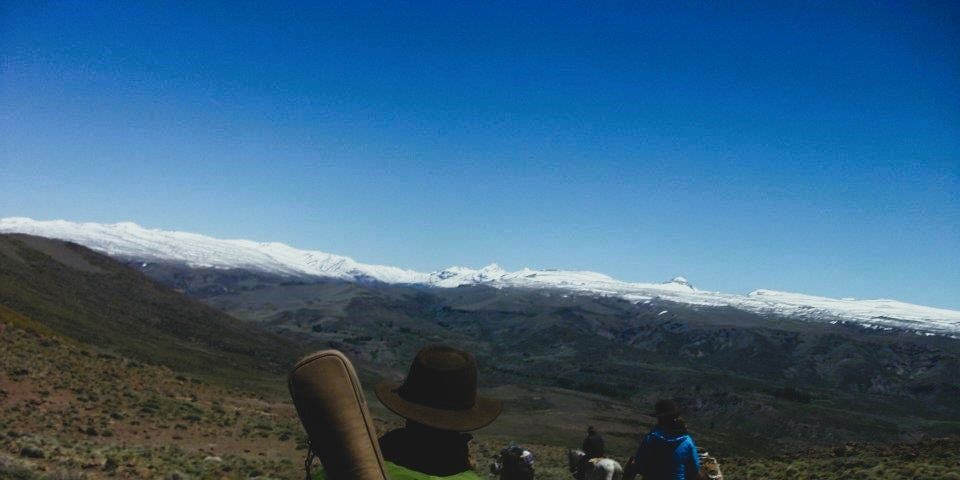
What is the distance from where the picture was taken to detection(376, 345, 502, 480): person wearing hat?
122 inches

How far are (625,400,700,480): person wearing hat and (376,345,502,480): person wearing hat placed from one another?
12.5 feet

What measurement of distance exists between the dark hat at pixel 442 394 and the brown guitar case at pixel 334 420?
0.94 meters

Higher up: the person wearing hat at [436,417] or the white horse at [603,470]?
the person wearing hat at [436,417]

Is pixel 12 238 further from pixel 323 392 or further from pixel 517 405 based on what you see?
pixel 323 392

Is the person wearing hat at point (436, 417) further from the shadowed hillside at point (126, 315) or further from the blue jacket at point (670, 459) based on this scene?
the shadowed hillside at point (126, 315)

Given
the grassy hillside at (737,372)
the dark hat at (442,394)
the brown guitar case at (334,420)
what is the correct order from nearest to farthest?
the brown guitar case at (334,420), the dark hat at (442,394), the grassy hillside at (737,372)

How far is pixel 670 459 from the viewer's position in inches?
261

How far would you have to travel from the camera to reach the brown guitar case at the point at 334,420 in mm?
2201

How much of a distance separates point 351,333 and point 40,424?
14189cm

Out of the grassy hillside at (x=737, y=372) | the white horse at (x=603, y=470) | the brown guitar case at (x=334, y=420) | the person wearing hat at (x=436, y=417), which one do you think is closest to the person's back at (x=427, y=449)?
the person wearing hat at (x=436, y=417)

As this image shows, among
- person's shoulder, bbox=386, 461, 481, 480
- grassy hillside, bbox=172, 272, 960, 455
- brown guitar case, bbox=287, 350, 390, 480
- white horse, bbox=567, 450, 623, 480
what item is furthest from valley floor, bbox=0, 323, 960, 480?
grassy hillside, bbox=172, 272, 960, 455

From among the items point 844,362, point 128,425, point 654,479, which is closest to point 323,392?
point 654,479

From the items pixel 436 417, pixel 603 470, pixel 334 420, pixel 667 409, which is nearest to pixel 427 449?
pixel 436 417

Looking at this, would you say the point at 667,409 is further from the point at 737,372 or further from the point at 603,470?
the point at 737,372
